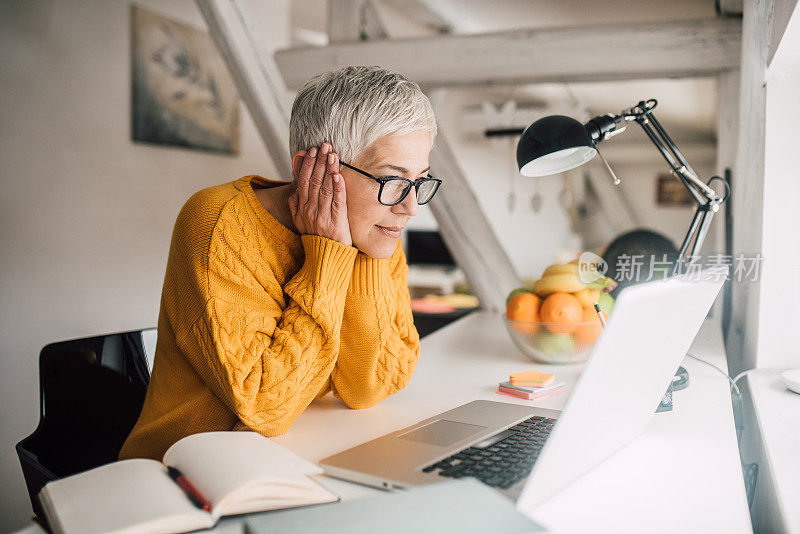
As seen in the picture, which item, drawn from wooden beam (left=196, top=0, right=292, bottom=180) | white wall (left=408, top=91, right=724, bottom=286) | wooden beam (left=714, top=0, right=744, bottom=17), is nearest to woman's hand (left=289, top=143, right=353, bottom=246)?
wooden beam (left=196, top=0, right=292, bottom=180)

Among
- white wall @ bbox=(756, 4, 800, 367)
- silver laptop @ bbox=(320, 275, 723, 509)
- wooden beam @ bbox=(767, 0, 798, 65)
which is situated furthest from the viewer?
white wall @ bbox=(756, 4, 800, 367)

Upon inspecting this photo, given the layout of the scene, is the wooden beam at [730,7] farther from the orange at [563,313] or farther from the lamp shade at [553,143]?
the orange at [563,313]

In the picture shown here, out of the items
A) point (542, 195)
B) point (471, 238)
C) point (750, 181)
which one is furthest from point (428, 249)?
point (750, 181)

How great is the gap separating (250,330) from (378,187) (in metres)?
0.34

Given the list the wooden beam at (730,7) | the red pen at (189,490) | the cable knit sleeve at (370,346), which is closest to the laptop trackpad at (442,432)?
the cable knit sleeve at (370,346)

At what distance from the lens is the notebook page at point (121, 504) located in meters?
0.65

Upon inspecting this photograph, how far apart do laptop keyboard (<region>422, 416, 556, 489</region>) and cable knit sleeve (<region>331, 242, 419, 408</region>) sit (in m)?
0.30

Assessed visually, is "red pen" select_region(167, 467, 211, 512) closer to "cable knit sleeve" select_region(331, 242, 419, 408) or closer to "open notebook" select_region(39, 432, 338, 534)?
"open notebook" select_region(39, 432, 338, 534)

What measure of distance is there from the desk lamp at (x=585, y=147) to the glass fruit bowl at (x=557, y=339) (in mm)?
256

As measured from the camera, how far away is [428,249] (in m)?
5.35

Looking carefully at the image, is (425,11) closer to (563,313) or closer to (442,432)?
(563,313)

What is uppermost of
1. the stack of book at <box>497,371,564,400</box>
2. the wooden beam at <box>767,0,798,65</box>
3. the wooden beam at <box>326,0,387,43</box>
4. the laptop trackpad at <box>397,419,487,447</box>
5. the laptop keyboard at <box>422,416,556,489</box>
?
the wooden beam at <box>326,0,387,43</box>

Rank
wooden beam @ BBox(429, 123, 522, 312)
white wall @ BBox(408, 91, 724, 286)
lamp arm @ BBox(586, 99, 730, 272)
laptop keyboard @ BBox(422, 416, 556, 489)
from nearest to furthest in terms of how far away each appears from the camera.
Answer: laptop keyboard @ BBox(422, 416, 556, 489)
lamp arm @ BBox(586, 99, 730, 272)
wooden beam @ BBox(429, 123, 522, 312)
white wall @ BBox(408, 91, 724, 286)

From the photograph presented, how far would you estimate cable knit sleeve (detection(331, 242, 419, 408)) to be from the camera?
1189 mm
